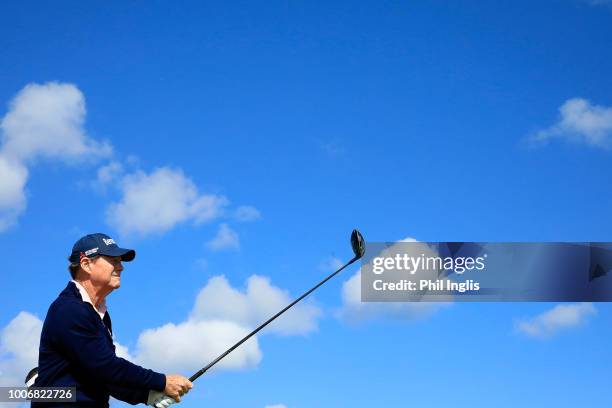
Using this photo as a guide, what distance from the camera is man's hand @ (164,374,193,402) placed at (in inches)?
288

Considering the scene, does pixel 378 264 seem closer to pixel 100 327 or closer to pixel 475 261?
pixel 475 261

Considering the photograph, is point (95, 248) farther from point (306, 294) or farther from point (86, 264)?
point (306, 294)

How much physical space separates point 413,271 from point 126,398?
60.6 feet

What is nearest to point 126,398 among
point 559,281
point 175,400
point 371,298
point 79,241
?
point 175,400

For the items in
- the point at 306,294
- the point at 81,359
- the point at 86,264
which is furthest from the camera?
the point at 306,294

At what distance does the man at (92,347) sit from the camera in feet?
22.7

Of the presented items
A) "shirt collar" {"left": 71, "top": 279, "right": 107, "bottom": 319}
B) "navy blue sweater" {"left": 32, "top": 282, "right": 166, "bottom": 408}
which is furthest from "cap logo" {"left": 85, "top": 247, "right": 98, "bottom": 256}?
"navy blue sweater" {"left": 32, "top": 282, "right": 166, "bottom": 408}

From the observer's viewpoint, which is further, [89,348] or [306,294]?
[306,294]

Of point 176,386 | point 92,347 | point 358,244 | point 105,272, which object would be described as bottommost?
point 176,386

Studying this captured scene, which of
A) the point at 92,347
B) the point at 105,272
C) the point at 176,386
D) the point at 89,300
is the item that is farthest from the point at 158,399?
the point at 105,272

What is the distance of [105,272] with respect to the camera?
7336 mm

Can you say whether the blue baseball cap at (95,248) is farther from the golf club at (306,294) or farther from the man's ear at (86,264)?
the golf club at (306,294)

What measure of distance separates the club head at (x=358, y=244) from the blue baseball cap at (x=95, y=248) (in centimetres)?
428

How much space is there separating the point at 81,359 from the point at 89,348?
124mm
